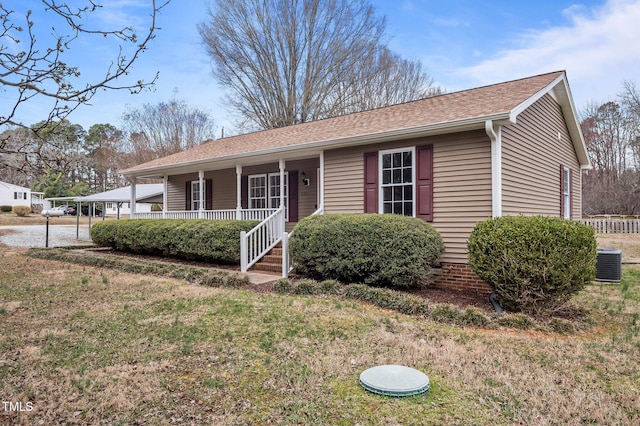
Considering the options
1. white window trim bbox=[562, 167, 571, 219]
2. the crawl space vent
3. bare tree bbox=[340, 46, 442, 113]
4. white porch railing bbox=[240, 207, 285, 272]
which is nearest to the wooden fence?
white window trim bbox=[562, 167, 571, 219]

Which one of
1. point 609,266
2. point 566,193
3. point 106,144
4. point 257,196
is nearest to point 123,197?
point 257,196

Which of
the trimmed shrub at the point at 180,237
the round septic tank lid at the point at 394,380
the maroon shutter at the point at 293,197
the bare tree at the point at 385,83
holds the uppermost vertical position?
the bare tree at the point at 385,83

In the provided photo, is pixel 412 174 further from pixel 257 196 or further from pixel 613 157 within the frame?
pixel 613 157

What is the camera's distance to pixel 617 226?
19172mm

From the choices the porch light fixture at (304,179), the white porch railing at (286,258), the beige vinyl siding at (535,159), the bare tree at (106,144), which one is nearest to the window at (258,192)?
the porch light fixture at (304,179)

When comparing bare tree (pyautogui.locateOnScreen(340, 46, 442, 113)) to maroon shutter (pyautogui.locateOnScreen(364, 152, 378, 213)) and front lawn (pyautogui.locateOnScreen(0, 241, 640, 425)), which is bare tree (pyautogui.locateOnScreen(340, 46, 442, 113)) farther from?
front lawn (pyautogui.locateOnScreen(0, 241, 640, 425))

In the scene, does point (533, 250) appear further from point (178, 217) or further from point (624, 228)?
point (624, 228)

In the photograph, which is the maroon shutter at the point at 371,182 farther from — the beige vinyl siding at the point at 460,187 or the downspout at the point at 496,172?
the downspout at the point at 496,172

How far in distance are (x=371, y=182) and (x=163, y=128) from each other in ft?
90.2

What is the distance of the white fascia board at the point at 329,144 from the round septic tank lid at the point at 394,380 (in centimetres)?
489

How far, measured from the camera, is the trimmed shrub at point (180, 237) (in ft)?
34.3

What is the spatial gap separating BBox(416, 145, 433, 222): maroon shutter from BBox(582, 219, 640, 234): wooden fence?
14.9 metres

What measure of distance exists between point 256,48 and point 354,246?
20.1m

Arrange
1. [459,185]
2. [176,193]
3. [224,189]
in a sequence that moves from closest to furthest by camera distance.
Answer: [459,185] < [224,189] < [176,193]
